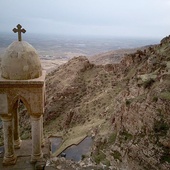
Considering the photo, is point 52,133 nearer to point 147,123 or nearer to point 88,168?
point 147,123

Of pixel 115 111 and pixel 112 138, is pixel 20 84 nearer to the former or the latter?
pixel 112 138

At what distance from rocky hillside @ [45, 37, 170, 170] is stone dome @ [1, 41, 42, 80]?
5.56m

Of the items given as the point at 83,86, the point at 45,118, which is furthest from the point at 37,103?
the point at 83,86

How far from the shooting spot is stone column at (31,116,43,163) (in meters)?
8.02

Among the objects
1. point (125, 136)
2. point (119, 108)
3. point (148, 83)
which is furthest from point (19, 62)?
point (148, 83)

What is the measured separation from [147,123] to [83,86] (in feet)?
61.4

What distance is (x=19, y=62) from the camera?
295 inches

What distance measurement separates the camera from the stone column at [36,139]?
8.02 m

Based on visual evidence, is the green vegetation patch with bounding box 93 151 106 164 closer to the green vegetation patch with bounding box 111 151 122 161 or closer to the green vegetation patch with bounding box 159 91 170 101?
the green vegetation patch with bounding box 111 151 122 161

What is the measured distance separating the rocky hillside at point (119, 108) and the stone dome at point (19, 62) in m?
5.56

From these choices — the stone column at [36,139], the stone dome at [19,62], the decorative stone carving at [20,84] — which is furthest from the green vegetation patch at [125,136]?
the stone dome at [19,62]

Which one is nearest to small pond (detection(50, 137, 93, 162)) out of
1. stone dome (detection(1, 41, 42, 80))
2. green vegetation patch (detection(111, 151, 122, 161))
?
green vegetation patch (detection(111, 151, 122, 161))

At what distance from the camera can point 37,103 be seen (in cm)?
780

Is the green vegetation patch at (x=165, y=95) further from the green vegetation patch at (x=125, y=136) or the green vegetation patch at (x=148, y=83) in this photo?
the green vegetation patch at (x=148, y=83)
